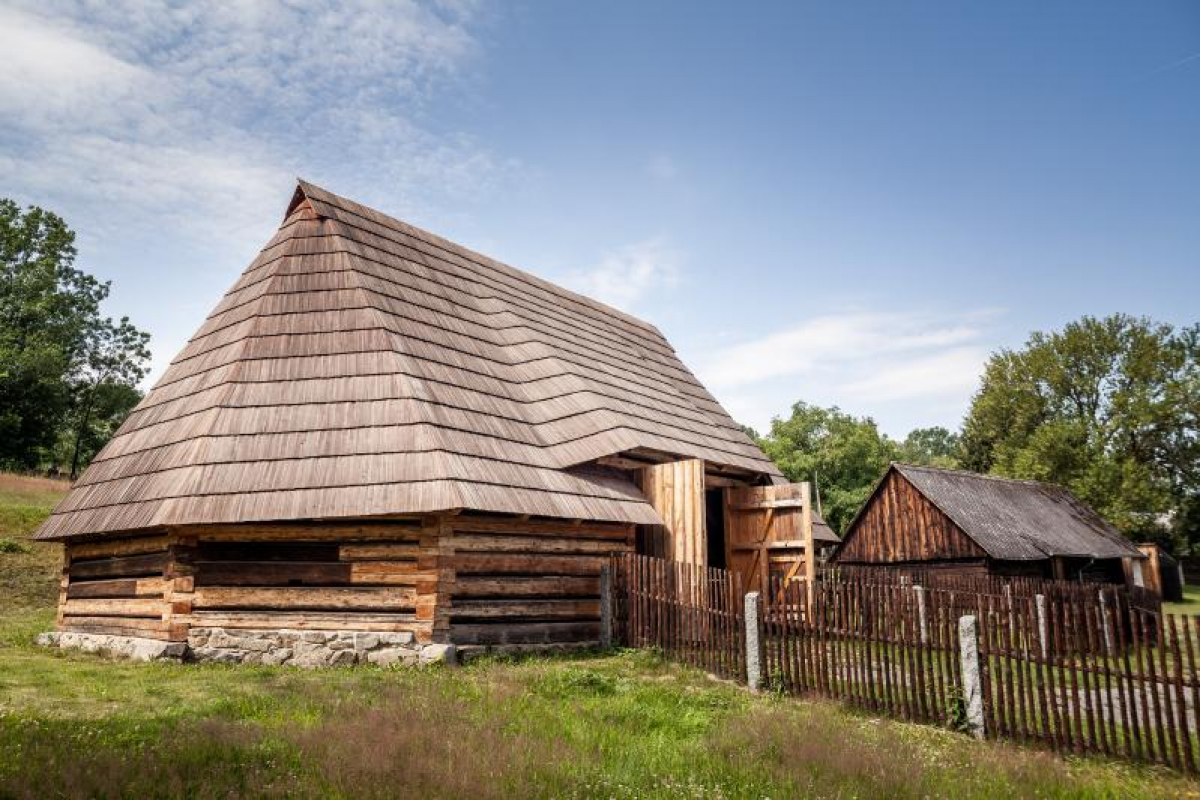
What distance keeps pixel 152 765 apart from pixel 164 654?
6328 millimetres

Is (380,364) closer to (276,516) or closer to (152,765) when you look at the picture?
(276,516)

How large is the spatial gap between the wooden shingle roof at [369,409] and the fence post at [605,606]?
2.98 feet

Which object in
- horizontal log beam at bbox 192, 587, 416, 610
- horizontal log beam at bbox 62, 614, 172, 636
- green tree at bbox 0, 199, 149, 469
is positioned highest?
green tree at bbox 0, 199, 149, 469

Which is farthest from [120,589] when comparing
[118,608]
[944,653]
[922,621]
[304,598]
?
[944,653]

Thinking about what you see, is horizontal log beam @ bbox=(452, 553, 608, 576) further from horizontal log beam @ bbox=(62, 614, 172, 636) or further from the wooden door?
horizontal log beam @ bbox=(62, 614, 172, 636)

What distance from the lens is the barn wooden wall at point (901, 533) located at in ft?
75.7

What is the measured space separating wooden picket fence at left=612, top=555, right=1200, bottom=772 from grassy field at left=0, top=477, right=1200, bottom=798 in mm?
369

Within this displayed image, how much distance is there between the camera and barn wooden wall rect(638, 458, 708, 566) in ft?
44.7

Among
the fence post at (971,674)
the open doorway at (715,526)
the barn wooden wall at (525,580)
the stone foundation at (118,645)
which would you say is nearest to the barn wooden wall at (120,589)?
the stone foundation at (118,645)

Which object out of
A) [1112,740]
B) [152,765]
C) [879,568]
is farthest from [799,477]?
[152,765]

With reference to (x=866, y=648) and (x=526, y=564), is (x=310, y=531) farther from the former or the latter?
(x=866, y=648)

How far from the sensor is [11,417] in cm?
3644

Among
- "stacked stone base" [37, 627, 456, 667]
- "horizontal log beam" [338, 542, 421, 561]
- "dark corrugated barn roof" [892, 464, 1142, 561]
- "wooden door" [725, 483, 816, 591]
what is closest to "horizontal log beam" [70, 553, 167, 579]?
"stacked stone base" [37, 627, 456, 667]

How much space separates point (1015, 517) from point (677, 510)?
15.9 meters
